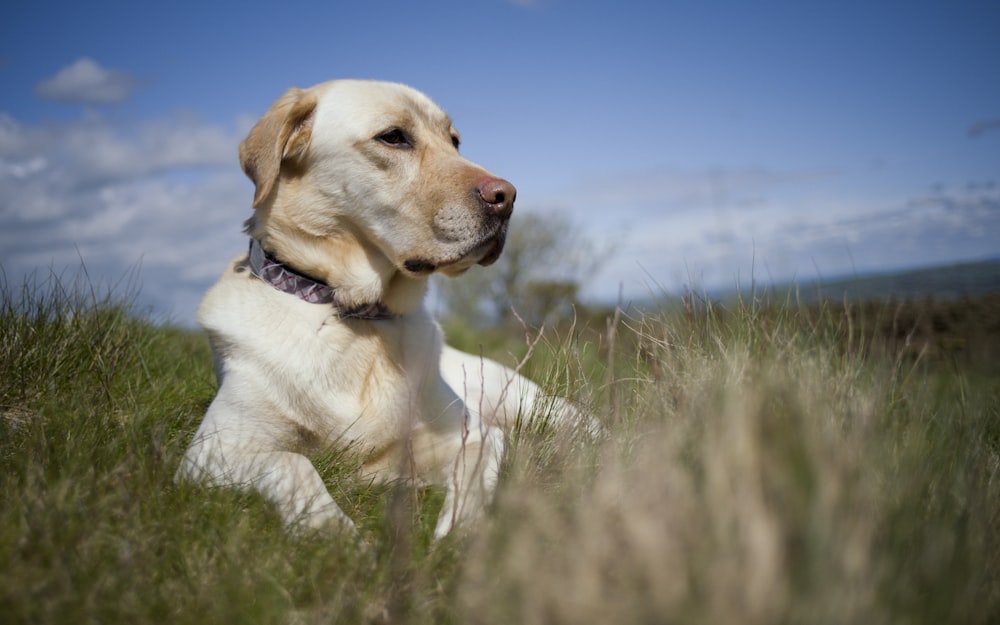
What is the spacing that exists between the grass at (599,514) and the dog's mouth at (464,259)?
66 cm

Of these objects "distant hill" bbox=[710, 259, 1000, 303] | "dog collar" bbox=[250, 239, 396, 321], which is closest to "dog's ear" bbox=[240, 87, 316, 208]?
"dog collar" bbox=[250, 239, 396, 321]

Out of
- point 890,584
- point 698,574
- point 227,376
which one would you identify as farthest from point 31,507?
point 890,584

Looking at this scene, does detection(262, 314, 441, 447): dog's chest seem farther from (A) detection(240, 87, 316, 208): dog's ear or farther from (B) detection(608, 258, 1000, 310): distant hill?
(B) detection(608, 258, 1000, 310): distant hill

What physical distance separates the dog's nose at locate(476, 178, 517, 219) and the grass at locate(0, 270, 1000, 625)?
0.83 m

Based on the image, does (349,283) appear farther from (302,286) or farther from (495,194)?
(495,194)

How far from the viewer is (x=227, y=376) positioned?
2945mm

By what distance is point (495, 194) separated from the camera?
2.95 m

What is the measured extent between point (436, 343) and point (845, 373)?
191 centimetres

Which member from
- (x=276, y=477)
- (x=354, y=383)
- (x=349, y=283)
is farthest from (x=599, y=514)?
(x=349, y=283)

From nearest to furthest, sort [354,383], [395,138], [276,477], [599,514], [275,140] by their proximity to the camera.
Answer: [599,514], [276,477], [354,383], [275,140], [395,138]

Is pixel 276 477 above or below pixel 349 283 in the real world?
below

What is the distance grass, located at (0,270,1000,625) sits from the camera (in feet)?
3.85

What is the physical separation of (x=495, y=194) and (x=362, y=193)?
2.13ft

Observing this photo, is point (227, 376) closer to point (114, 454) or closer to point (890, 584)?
point (114, 454)
